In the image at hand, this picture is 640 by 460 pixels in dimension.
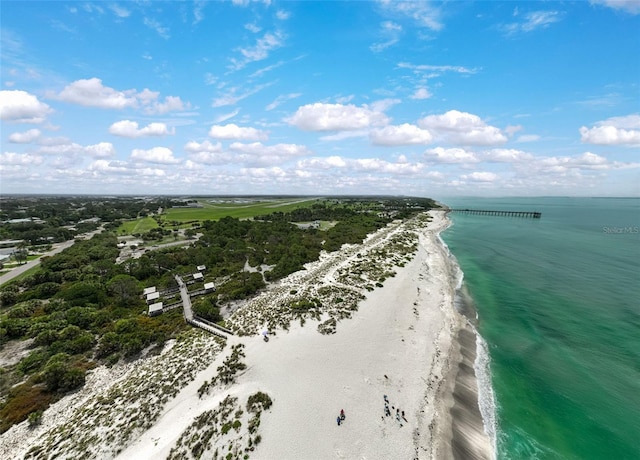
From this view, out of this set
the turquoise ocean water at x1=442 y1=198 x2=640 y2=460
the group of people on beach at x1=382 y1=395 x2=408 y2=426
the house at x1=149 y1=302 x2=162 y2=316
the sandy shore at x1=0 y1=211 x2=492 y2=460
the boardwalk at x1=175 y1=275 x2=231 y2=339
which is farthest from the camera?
the house at x1=149 y1=302 x2=162 y2=316

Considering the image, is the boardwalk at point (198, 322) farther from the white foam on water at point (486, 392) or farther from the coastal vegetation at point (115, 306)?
the white foam on water at point (486, 392)

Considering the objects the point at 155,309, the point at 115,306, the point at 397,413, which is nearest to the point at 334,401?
the point at 397,413

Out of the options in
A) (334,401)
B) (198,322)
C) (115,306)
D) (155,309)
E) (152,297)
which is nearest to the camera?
(334,401)

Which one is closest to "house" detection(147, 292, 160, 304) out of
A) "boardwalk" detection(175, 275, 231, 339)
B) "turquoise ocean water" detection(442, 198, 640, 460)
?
"boardwalk" detection(175, 275, 231, 339)

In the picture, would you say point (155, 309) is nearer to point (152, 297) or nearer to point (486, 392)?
point (152, 297)

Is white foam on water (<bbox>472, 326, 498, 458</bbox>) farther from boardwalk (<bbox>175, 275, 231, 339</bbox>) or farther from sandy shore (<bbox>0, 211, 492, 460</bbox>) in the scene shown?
boardwalk (<bbox>175, 275, 231, 339</bbox>)

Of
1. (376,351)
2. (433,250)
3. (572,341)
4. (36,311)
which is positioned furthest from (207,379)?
(433,250)
